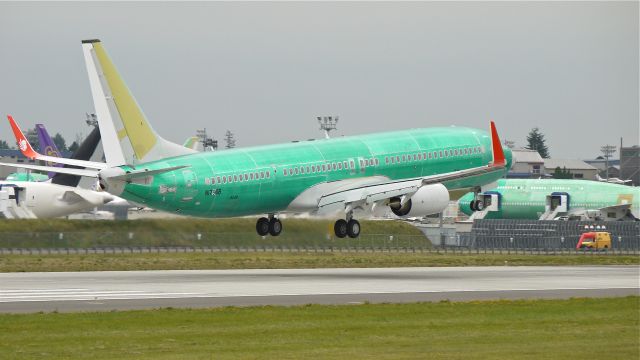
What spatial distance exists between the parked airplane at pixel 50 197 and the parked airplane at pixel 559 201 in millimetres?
52284

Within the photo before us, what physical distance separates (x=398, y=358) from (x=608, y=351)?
17.9ft

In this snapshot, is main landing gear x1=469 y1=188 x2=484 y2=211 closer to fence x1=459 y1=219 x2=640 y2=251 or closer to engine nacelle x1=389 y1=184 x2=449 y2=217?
engine nacelle x1=389 y1=184 x2=449 y2=217

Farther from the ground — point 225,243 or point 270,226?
point 270,226

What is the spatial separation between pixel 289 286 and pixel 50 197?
52906mm

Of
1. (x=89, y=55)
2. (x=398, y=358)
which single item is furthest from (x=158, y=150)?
(x=398, y=358)

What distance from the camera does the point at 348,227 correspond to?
61.2 metres

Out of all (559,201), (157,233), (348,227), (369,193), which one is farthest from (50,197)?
(559,201)

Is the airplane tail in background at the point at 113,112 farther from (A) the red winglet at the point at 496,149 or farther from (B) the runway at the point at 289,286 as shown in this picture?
(A) the red winglet at the point at 496,149

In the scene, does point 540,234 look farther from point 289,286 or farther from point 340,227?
point 289,286

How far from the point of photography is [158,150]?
175ft

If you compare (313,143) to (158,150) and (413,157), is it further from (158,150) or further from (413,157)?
(158,150)

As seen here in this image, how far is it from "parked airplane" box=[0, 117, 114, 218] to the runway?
123 ft

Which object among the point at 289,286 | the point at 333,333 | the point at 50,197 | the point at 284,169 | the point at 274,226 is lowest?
the point at 333,333

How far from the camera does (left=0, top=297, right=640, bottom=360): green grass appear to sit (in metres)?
26.3
